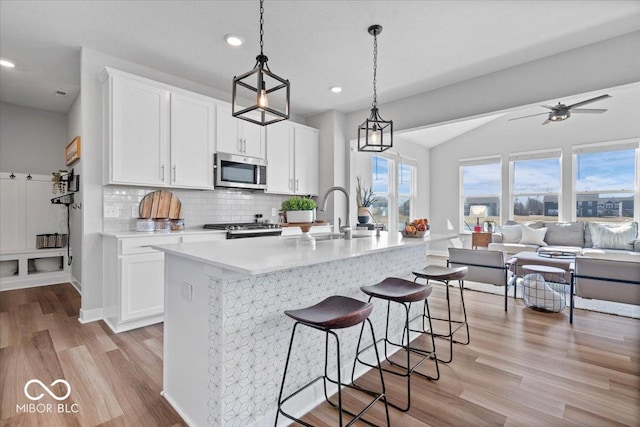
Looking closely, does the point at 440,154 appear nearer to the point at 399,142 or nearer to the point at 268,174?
the point at 399,142

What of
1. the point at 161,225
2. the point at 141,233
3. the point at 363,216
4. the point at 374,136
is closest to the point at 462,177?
the point at 363,216

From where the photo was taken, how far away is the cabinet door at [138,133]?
10.2 feet

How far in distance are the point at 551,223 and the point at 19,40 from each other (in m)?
8.43

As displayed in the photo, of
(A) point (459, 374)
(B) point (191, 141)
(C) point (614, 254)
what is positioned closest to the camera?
(A) point (459, 374)

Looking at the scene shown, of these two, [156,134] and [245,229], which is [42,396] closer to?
[245,229]

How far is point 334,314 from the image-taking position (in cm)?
154

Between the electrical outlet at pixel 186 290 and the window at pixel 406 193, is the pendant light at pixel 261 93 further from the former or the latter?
the window at pixel 406 193

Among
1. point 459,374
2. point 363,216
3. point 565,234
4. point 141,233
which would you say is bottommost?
point 459,374

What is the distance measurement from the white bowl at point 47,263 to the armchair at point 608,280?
6.85 meters

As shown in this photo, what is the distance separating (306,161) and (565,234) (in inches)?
202

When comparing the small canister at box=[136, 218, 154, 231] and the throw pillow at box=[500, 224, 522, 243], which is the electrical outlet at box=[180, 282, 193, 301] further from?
the throw pillow at box=[500, 224, 522, 243]

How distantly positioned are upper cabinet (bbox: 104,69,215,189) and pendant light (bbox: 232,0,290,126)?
552mm

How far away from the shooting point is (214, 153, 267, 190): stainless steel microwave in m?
3.93

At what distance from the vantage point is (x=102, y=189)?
10.8 feet
